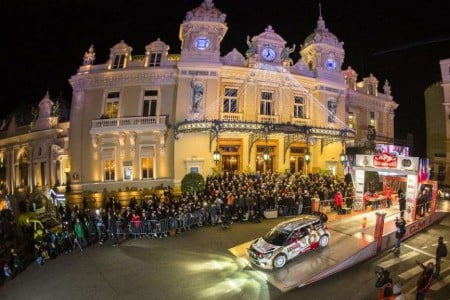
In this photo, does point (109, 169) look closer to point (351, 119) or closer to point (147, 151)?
point (147, 151)

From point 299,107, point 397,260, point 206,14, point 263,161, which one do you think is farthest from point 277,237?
point 206,14

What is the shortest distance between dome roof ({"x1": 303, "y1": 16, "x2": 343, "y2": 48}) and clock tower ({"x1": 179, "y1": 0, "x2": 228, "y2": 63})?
9.40 meters

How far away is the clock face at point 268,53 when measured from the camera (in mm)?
25720

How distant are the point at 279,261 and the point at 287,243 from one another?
0.80 m

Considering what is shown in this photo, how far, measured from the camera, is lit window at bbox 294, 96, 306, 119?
27312 millimetres

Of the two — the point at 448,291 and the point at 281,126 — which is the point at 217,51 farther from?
the point at 448,291

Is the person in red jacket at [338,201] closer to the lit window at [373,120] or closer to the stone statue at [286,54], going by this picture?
the stone statue at [286,54]

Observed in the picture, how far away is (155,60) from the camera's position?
993 inches

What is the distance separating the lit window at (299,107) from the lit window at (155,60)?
12753mm

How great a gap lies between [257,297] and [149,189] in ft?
52.5

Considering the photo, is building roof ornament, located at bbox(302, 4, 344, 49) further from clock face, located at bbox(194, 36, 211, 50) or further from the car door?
the car door

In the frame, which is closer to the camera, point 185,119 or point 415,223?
point 415,223

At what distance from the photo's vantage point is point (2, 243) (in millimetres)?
16312

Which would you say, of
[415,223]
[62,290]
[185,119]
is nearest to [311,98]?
[185,119]
